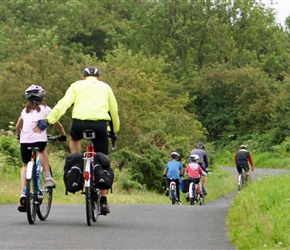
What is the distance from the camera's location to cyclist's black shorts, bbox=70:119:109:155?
37.1 feet

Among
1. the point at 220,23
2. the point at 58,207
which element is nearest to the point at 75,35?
the point at 220,23

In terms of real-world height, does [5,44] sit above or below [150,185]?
above

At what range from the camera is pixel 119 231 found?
429 inches

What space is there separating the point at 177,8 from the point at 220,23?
375cm

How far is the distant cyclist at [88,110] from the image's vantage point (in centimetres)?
1129

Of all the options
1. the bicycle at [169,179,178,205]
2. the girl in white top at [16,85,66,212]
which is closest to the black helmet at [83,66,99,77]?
the girl in white top at [16,85,66,212]

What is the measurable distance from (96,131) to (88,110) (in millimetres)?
291

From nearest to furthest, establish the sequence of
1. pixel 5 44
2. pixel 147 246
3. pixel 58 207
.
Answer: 1. pixel 147 246
2. pixel 58 207
3. pixel 5 44

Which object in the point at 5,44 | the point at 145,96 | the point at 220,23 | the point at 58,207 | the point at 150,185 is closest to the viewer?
the point at 58,207

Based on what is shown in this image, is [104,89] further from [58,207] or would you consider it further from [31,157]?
[58,207]

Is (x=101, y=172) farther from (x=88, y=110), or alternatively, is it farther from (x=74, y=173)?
(x=88, y=110)

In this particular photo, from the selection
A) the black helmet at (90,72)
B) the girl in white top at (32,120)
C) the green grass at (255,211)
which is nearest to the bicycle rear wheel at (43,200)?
the girl in white top at (32,120)

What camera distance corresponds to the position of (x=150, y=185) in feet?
106

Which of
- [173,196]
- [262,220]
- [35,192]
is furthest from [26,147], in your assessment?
[173,196]
